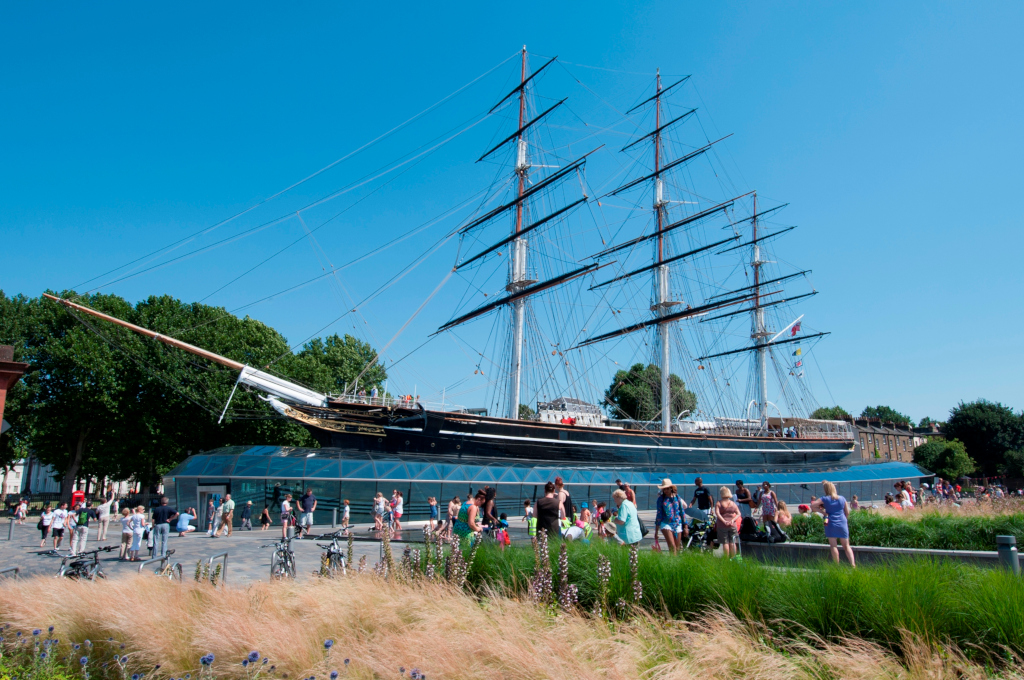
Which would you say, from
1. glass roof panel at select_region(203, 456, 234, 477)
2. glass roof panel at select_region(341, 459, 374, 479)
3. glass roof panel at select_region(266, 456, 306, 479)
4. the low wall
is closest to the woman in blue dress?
the low wall

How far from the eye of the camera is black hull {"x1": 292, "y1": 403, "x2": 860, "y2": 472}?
98.1 feet

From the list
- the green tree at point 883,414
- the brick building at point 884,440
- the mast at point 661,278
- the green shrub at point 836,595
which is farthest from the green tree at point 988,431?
the green shrub at point 836,595

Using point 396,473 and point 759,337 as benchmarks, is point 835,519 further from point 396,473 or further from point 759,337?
point 759,337

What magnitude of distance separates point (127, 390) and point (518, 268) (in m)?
24.2

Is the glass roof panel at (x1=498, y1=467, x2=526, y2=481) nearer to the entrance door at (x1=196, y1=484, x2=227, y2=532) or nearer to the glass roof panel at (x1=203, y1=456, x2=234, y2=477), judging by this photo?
the glass roof panel at (x1=203, y1=456, x2=234, y2=477)

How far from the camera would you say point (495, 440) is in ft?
102

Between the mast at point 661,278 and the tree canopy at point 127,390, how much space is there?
21710mm

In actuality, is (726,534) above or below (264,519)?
above

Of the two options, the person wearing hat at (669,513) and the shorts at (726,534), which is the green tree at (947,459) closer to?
the person wearing hat at (669,513)

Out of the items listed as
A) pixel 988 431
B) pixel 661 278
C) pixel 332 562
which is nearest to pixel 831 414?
pixel 988 431

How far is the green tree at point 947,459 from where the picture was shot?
212 ft

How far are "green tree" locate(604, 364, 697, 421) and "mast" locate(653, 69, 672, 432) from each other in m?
16.5

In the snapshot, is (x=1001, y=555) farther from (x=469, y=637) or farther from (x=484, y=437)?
(x=484, y=437)

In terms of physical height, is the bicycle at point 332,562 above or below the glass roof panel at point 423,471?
below
